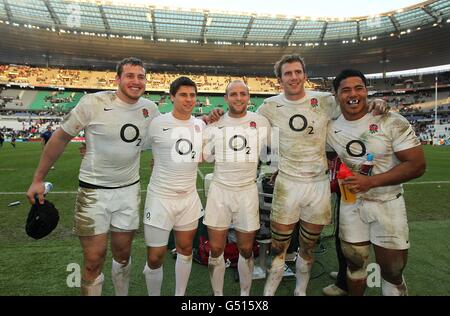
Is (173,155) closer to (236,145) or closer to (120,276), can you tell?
(236,145)

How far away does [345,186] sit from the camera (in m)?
3.09

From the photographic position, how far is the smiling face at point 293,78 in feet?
11.3

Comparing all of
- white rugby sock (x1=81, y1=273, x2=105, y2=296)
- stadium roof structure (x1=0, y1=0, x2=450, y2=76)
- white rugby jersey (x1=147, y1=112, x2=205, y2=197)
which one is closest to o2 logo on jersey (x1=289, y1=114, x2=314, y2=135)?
white rugby jersey (x1=147, y1=112, x2=205, y2=197)

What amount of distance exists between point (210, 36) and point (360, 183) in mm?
45820

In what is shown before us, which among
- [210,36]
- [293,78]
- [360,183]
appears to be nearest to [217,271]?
[360,183]

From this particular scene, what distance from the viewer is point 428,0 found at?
33188 mm

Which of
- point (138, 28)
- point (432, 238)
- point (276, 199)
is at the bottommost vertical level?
point (432, 238)

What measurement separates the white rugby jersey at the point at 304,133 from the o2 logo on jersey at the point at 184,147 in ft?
3.33

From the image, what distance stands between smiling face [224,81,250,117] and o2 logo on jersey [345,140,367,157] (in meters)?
1.19

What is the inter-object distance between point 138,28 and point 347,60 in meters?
33.1

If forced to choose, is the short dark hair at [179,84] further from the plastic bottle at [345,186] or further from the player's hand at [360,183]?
the player's hand at [360,183]

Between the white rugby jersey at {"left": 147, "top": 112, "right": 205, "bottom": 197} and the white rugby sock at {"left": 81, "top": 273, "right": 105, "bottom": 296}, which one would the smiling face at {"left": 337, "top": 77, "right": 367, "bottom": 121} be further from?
the white rugby sock at {"left": 81, "top": 273, "right": 105, "bottom": 296}
